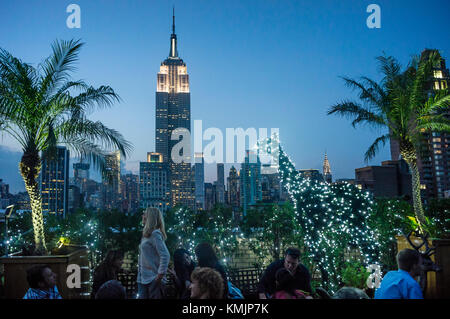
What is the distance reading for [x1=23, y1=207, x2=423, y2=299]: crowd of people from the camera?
92.8 inches

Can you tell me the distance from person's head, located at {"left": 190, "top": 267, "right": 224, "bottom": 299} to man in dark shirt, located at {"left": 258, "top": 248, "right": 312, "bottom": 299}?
1.25m

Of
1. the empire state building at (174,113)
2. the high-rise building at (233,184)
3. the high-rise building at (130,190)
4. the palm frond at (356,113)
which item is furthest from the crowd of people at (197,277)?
the empire state building at (174,113)

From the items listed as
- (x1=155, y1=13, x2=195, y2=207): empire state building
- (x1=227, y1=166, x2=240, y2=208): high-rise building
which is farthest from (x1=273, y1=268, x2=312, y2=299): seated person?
(x1=155, y1=13, x2=195, y2=207): empire state building

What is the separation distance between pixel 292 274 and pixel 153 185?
113741 millimetres

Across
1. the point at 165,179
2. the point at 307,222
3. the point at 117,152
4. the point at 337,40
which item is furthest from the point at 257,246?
the point at 165,179

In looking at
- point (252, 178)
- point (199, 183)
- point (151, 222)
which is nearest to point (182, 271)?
point (151, 222)

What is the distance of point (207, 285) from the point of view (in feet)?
7.43

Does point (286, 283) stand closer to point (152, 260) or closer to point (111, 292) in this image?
point (111, 292)

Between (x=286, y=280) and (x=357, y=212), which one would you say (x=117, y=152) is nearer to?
(x=286, y=280)

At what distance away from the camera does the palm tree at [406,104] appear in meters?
6.44

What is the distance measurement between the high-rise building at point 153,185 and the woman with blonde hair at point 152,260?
110485mm

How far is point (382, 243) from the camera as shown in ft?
21.8

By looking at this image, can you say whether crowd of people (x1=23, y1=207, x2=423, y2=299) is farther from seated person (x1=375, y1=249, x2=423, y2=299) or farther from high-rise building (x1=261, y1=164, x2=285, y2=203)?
high-rise building (x1=261, y1=164, x2=285, y2=203)
